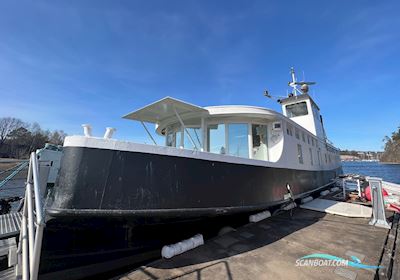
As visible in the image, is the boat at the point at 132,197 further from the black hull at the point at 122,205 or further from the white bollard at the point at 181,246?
the white bollard at the point at 181,246

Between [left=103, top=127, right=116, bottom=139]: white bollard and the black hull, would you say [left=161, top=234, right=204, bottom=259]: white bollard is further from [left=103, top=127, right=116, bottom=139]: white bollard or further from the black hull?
[left=103, top=127, right=116, bottom=139]: white bollard

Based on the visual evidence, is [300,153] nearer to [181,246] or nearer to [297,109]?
[297,109]

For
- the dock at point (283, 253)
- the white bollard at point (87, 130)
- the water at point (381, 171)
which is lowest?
the dock at point (283, 253)

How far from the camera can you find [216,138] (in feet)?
19.6

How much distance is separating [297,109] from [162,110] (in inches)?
368

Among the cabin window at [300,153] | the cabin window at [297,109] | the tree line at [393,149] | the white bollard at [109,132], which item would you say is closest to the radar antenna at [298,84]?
the cabin window at [297,109]

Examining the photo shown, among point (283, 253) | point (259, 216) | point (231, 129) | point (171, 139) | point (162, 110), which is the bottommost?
point (283, 253)

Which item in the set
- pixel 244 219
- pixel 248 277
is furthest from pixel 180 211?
pixel 244 219

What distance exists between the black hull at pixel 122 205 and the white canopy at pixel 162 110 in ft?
5.19

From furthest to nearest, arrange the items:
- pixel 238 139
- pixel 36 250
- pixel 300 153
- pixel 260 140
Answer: pixel 300 153, pixel 260 140, pixel 238 139, pixel 36 250

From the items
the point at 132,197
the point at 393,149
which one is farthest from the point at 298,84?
the point at 393,149

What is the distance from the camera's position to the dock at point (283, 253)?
10.0 feet

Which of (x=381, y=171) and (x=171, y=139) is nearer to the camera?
(x=171, y=139)

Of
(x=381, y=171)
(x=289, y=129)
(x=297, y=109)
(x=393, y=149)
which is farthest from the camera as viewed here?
(x=393, y=149)
